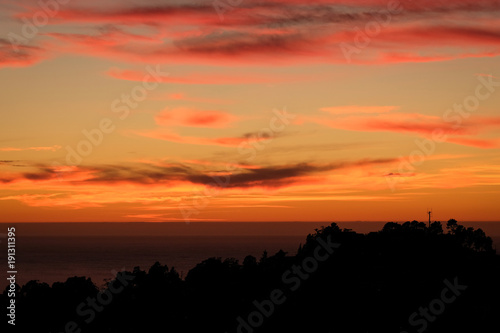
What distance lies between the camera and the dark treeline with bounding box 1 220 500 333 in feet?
156

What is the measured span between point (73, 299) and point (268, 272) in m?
16.6

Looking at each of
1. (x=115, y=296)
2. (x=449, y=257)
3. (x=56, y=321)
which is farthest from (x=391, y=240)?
(x=56, y=321)

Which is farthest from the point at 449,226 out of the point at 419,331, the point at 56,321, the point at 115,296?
the point at 56,321

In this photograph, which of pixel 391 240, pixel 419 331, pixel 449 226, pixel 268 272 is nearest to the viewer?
pixel 419 331

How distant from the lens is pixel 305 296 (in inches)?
2056

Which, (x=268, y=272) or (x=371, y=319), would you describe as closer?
(x=371, y=319)

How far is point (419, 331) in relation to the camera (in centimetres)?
4478

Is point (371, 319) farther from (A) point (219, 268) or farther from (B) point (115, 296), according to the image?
(B) point (115, 296)

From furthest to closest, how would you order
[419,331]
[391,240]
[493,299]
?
1. [391,240]
2. [493,299]
3. [419,331]

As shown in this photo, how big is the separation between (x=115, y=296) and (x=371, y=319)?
21.4 meters

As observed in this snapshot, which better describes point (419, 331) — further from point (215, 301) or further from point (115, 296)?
point (115, 296)

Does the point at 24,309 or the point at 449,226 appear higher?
the point at 449,226

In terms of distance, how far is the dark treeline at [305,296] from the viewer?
47.7 m

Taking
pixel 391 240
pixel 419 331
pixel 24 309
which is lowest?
pixel 419 331
